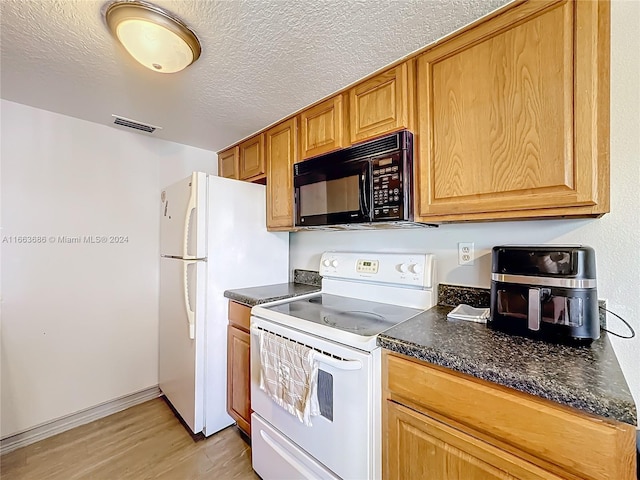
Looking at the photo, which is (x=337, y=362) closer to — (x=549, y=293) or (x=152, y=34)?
(x=549, y=293)

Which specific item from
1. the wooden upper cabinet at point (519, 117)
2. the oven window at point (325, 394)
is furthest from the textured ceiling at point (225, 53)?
the oven window at point (325, 394)

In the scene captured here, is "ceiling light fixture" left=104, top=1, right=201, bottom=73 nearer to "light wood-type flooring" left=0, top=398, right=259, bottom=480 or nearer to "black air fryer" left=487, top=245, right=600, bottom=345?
"black air fryer" left=487, top=245, right=600, bottom=345

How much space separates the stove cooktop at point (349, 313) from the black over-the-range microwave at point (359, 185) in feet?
1.50

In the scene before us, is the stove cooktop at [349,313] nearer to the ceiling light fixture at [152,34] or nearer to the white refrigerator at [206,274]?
the white refrigerator at [206,274]

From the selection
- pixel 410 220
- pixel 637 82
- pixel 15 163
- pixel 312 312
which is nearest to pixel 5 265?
pixel 15 163

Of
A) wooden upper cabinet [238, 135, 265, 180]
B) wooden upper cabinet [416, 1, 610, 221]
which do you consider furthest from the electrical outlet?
wooden upper cabinet [238, 135, 265, 180]

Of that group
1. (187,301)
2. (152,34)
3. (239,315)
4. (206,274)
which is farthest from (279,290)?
(152,34)

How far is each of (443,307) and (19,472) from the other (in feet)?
8.22

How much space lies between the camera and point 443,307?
151 cm

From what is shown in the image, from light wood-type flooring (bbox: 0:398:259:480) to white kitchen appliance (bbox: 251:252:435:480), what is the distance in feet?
0.94

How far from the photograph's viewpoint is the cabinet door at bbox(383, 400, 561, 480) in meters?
0.81

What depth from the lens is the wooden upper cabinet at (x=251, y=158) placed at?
2195 mm

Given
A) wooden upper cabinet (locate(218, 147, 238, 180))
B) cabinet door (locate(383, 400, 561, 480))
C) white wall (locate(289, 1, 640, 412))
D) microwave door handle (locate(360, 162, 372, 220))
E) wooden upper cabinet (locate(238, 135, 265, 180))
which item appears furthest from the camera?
wooden upper cabinet (locate(218, 147, 238, 180))

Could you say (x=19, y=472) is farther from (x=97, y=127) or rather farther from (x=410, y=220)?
(x=410, y=220)
